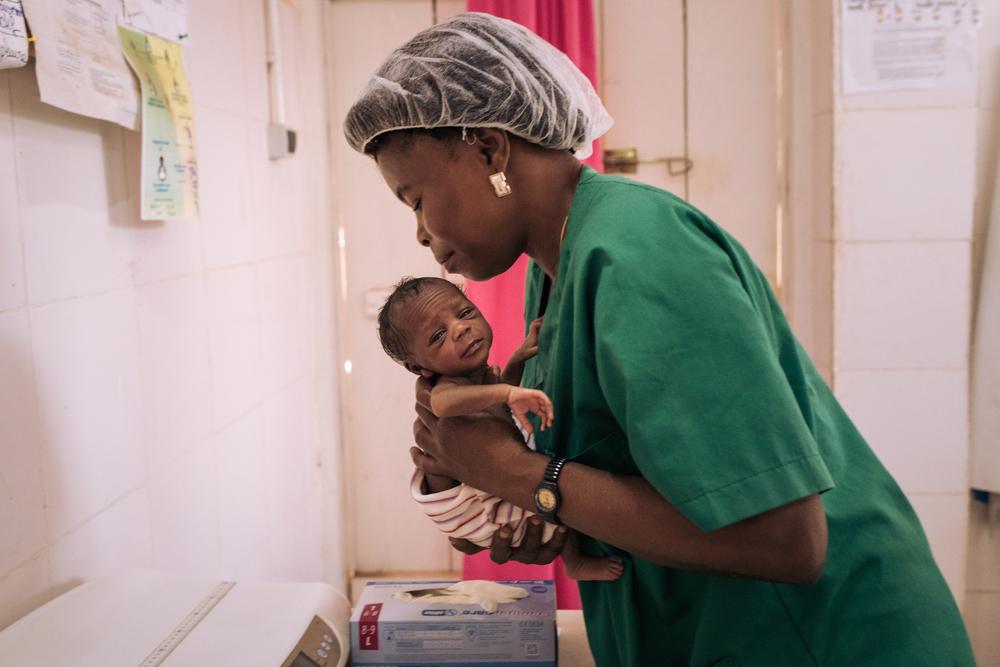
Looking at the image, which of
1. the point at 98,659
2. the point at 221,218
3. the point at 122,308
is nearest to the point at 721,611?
the point at 98,659

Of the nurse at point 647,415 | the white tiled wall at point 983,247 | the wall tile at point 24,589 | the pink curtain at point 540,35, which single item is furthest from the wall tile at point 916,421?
the wall tile at point 24,589

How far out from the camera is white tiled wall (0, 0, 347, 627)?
3.82ft

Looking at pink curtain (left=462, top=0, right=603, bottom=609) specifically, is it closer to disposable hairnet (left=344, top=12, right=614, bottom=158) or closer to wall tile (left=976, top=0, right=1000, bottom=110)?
wall tile (left=976, top=0, right=1000, bottom=110)

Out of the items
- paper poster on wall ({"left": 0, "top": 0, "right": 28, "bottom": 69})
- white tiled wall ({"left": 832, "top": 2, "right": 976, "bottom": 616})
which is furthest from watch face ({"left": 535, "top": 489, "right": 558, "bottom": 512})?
white tiled wall ({"left": 832, "top": 2, "right": 976, "bottom": 616})

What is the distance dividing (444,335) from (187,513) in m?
0.79

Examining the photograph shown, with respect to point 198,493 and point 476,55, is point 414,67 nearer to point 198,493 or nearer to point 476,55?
point 476,55

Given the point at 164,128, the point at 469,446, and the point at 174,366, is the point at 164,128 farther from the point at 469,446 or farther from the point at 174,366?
the point at 469,446

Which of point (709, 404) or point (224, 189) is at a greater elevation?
point (224, 189)

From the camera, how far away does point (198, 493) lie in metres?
1.71

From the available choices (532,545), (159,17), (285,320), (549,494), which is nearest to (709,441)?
(549,494)

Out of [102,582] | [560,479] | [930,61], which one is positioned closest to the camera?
[560,479]

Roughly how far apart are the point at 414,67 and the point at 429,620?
29.6 inches

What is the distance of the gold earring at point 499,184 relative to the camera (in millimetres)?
1065

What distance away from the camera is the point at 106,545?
1342mm
